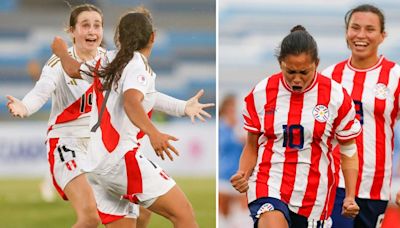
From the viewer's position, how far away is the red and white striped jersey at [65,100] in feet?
22.6

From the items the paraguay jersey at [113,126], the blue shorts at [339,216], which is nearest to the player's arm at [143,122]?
the paraguay jersey at [113,126]

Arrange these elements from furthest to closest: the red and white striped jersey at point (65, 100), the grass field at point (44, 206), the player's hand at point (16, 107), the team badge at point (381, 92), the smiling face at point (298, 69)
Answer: the grass field at point (44, 206)
the red and white striped jersey at point (65, 100)
the player's hand at point (16, 107)
the team badge at point (381, 92)
the smiling face at point (298, 69)

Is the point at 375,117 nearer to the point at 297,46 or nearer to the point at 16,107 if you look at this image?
the point at 297,46

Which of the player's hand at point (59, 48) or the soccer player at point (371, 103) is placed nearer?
the soccer player at point (371, 103)

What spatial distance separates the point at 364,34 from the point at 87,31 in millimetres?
2046

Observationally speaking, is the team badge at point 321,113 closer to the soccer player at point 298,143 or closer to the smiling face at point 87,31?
the soccer player at point 298,143

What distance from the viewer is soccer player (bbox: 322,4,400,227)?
19.8 feet

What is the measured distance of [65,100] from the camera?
7.03 m

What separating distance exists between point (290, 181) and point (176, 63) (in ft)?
40.3

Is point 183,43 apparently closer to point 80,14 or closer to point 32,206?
point 32,206

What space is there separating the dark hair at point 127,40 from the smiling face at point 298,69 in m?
1.02

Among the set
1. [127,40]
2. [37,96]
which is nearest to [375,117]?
[127,40]

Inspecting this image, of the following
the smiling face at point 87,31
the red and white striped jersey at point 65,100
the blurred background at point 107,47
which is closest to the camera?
the red and white striped jersey at point 65,100

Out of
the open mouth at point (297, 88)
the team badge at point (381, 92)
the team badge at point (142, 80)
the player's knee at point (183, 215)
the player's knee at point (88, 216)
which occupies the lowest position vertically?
the player's knee at point (88, 216)
